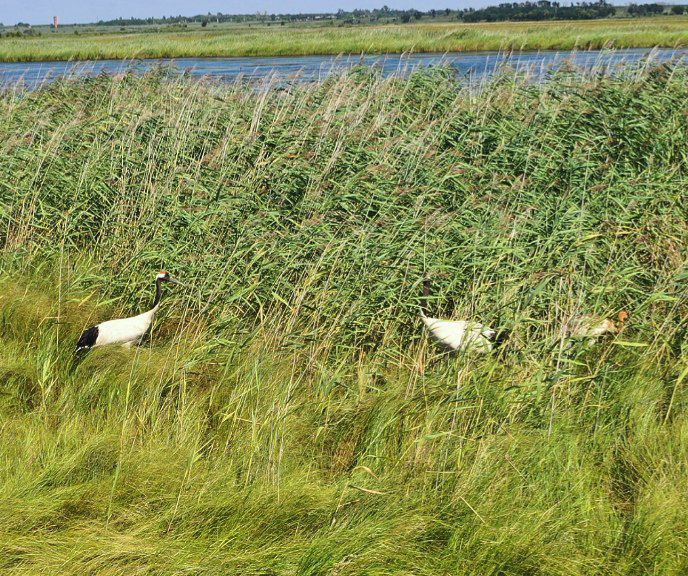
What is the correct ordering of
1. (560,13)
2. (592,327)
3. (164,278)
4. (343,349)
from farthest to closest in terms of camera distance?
1. (560,13)
2. (164,278)
3. (343,349)
4. (592,327)

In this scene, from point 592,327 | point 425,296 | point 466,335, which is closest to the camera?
point 466,335

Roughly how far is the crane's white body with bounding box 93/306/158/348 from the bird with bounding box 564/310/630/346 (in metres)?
3.15

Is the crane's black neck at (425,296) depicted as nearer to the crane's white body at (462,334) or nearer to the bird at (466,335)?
the bird at (466,335)

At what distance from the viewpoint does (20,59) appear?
5147 centimetres

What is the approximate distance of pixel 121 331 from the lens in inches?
234

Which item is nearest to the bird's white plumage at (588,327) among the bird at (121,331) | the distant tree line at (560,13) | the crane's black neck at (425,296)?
the crane's black neck at (425,296)

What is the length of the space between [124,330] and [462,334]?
101 inches

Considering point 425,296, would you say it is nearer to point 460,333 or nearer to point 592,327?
point 460,333

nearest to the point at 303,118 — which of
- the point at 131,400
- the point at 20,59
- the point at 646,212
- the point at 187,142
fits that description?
the point at 187,142

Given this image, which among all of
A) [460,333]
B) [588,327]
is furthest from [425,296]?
[588,327]

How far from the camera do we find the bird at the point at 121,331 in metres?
5.71

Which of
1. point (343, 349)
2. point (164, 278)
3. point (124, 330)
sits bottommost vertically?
point (343, 349)

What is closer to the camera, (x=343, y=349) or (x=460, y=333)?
(x=460, y=333)

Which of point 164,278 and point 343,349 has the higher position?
point 164,278
